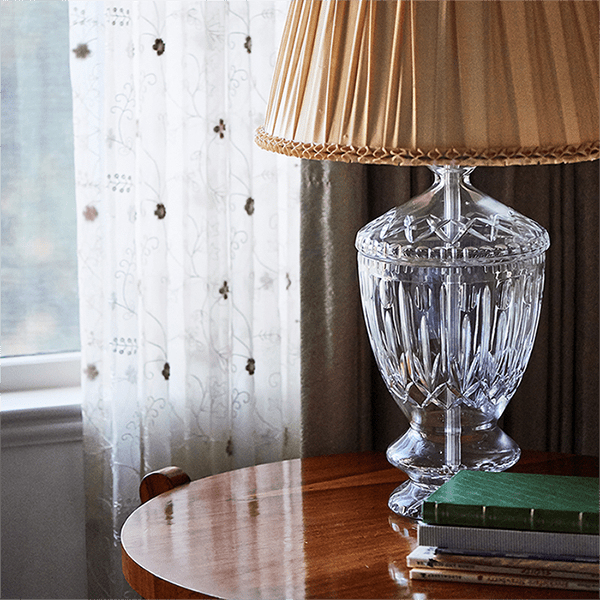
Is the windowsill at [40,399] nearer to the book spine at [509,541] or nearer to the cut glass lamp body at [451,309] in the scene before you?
the cut glass lamp body at [451,309]

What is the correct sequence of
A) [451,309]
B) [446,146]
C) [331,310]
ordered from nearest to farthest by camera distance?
[446,146], [451,309], [331,310]

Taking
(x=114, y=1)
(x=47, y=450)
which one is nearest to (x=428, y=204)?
(x=114, y=1)

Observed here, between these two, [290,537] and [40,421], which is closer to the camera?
[290,537]

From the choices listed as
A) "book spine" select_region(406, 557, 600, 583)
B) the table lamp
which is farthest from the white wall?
"book spine" select_region(406, 557, 600, 583)

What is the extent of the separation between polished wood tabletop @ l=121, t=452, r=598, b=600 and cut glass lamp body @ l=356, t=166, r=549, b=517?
0.31 ft

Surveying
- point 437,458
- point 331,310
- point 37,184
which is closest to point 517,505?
point 437,458

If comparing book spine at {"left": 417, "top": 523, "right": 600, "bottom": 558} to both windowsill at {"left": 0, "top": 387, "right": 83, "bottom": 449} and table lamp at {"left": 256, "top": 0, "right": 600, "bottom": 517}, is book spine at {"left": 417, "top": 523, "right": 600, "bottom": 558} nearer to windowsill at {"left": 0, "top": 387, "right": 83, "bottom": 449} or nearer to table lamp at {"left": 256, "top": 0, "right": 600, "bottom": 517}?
table lamp at {"left": 256, "top": 0, "right": 600, "bottom": 517}

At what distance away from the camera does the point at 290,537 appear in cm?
100

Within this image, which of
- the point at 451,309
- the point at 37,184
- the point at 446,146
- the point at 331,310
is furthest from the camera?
the point at 37,184

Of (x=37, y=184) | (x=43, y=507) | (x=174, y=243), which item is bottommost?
(x=43, y=507)

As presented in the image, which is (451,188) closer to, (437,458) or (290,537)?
(437,458)

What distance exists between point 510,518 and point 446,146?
381 mm

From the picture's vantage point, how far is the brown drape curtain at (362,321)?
1.36 meters

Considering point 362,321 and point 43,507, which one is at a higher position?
point 362,321
